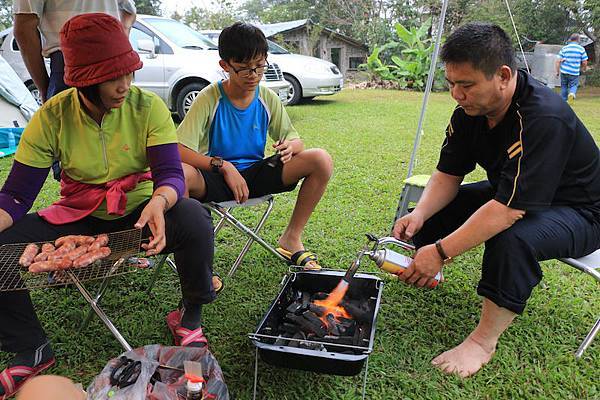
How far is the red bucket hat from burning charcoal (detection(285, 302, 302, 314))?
1.19 meters

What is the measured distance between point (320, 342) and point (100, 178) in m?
1.16

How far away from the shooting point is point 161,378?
66.8 inches

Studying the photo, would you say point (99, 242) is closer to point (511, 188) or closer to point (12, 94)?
point (511, 188)

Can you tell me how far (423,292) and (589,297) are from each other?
3.05 ft

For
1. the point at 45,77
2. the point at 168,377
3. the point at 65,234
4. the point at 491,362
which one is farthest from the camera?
the point at 45,77

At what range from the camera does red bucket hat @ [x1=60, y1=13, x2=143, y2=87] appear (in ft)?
5.49

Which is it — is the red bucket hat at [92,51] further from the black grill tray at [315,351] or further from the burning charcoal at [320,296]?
the burning charcoal at [320,296]

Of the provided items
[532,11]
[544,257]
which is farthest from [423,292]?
[532,11]

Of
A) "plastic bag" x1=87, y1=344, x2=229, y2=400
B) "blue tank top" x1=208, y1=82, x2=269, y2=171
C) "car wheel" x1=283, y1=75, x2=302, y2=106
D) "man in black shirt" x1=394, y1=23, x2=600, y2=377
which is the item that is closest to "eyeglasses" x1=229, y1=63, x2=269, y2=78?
"blue tank top" x1=208, y1=82, x2=269, y2=171

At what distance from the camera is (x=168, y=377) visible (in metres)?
1.71

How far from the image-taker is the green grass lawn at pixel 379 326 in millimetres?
1940

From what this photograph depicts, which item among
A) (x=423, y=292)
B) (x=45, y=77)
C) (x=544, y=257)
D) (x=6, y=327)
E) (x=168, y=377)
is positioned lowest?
(x=423, y=292)

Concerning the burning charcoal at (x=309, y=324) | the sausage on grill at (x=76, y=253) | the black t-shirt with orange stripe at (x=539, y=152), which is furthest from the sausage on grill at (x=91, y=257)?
the black t-shirt with orange stripe at (x=539, y=152)

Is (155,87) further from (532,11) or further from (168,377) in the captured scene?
(532,11)
